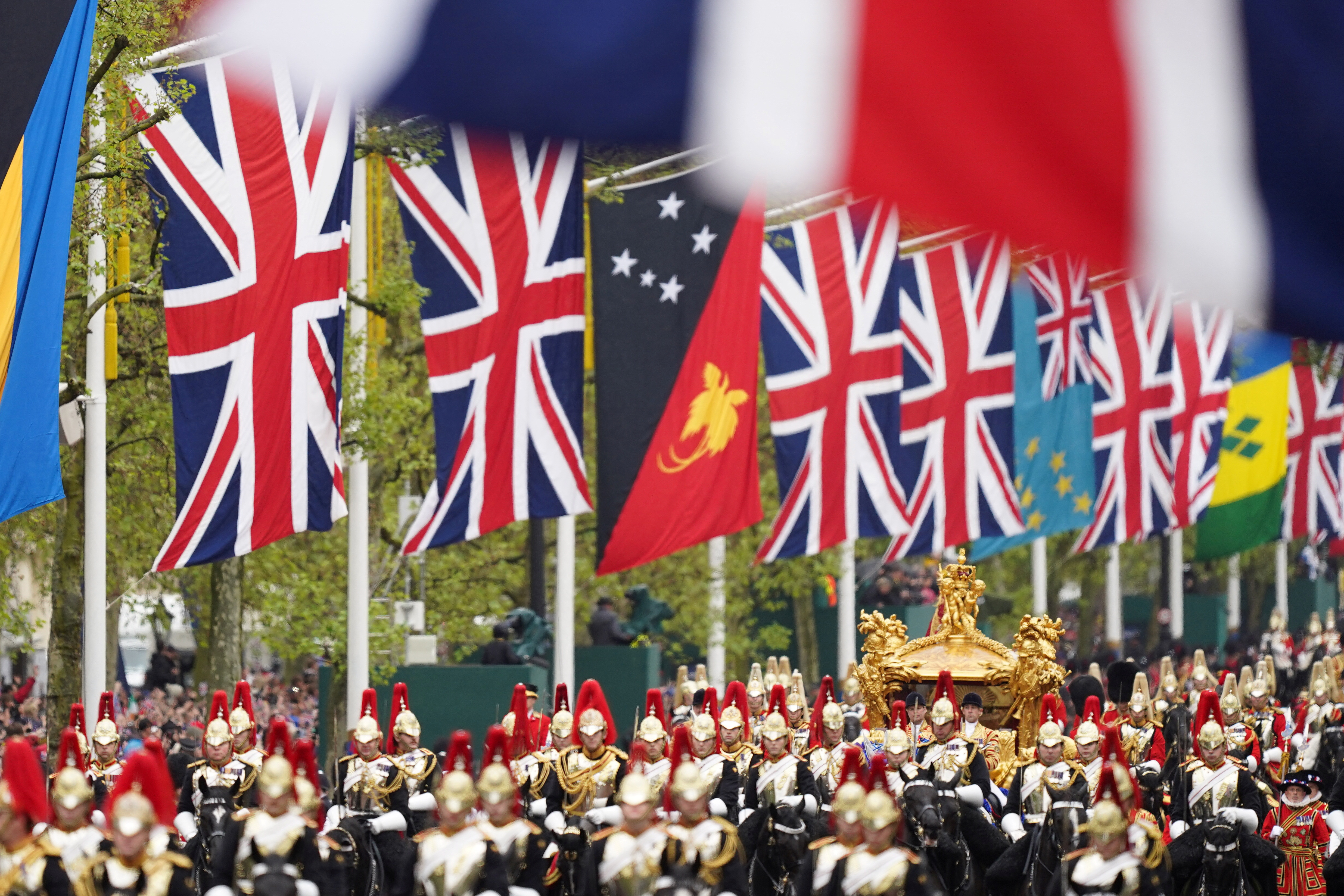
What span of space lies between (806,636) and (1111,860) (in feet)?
99.6

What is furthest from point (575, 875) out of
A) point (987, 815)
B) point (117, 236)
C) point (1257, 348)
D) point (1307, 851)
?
point (1257, 348)

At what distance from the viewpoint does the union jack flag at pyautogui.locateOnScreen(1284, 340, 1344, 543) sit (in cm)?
4166

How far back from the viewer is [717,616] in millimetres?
29844

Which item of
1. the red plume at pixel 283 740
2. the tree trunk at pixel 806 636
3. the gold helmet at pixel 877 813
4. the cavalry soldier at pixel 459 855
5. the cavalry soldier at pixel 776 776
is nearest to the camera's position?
the gold helmet at pixel 877 813

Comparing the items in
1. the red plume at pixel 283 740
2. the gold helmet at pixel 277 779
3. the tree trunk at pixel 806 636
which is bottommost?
the gold helmet at pixel 277 779

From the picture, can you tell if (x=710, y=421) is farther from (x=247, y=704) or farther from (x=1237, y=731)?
(x=247, y=704)

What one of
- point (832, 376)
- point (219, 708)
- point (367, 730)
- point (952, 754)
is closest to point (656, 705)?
point (952, 754)

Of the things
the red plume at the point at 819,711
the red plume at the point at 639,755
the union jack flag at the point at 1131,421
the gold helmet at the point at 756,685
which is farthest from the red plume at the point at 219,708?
the union jack flag at the point at 1131,421

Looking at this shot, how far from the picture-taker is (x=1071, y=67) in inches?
227

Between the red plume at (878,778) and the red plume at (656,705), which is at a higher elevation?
the red plume at (656,705)

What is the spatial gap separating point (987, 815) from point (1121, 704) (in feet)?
30.8

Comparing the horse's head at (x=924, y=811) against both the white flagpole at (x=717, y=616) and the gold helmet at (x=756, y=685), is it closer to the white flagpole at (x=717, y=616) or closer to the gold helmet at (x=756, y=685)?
the gold helmet at (x=756, y=685)

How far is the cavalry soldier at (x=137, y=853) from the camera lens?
1064cm

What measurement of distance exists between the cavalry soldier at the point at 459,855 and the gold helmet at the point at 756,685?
28.6ft
